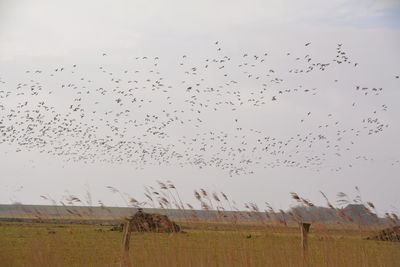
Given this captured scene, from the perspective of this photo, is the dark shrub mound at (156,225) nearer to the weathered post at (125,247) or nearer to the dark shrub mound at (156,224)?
the dark shrub mound at (156,224)

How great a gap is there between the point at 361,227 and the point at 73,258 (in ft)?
33.3

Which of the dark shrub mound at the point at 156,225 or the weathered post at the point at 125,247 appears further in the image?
the weathered post at the point at 125,247

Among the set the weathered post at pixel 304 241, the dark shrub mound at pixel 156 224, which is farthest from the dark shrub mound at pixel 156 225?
the weathered post at pixel 304 241

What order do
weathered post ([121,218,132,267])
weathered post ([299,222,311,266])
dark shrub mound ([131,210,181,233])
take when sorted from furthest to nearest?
weathered post ([299,222,311,266])
weathered post ([121,218,132,267])
dark shrub mound ([131,210,181,233])

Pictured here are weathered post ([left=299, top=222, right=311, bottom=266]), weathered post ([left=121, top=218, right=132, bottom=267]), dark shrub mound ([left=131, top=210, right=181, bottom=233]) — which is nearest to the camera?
dark shrub mound ([left=131, top=210, right=181, bottom=233])

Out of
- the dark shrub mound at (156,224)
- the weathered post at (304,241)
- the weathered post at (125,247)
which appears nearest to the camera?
the dark shrub mound at (156,224)

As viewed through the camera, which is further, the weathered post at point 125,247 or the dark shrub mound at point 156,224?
the weathered post at point 125,247

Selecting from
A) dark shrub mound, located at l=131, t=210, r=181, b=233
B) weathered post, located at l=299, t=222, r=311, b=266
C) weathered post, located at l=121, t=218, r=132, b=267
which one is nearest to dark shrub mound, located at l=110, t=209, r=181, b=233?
dark shrub mound, located at l=131, t=210, r=181, b=233

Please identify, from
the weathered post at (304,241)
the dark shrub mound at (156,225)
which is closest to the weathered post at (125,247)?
the dark shrub mound at (156,225)

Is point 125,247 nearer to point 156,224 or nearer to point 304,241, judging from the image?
point 156,224

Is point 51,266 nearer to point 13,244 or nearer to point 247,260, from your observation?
point 247,260

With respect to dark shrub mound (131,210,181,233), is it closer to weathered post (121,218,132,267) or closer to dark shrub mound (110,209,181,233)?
dark shrub mound (110,209,181,233)

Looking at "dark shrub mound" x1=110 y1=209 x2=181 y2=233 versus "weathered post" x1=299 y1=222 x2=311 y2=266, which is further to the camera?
"weathered post" x1=299 y1=222 x2=311 y2=266

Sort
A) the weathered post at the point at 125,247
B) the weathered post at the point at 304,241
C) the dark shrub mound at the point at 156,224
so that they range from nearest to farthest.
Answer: the dark shrub mound at the point at 156,224
the weathered post at the point at 125,247
the weathered post at the point at 304,241
